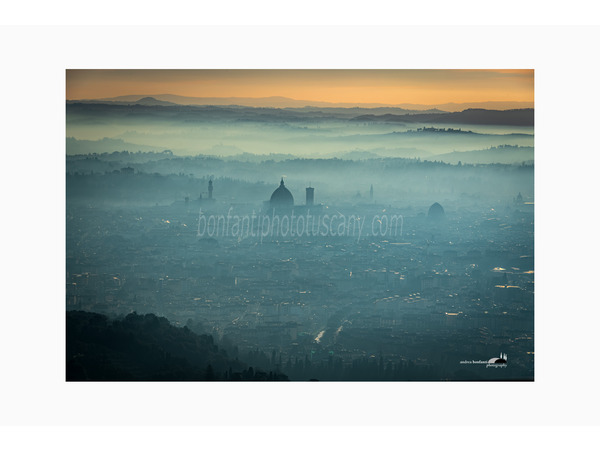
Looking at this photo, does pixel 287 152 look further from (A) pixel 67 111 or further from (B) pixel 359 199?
(A) pixel 67 111

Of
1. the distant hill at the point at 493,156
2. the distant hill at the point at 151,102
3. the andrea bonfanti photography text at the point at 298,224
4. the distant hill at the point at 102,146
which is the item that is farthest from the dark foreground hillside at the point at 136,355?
the distant hill at the point at 493,156

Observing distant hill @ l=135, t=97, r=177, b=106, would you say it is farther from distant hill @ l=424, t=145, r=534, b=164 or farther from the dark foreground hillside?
distant hill @ l=424, t=145, r=534, b=164

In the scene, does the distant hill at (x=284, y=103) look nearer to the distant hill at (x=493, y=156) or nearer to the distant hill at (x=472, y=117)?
the distant hill at (x=472, y=117)

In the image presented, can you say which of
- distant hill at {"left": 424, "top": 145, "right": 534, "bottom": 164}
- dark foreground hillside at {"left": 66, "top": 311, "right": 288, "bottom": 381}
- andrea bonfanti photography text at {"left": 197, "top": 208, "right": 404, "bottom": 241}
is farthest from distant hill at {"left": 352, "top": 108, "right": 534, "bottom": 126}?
dark foreground hillside at {"left": 66, "top": 311, "right": 288, "bottom": 381}

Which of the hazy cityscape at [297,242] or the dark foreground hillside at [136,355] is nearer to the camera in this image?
the dark foreground hillside at [136,355]

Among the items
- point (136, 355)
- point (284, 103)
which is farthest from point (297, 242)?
point (136, 355)
